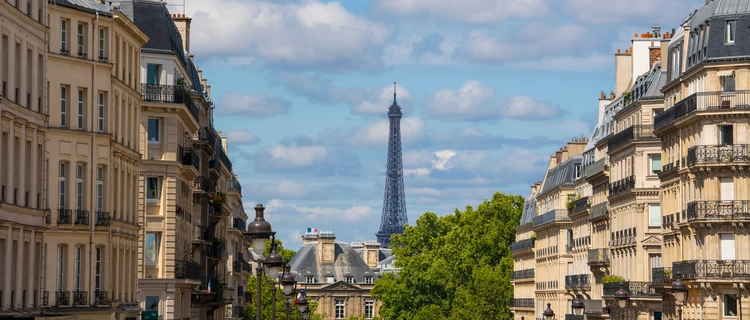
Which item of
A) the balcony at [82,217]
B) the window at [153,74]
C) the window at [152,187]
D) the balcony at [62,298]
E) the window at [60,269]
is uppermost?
the window at [153,74]

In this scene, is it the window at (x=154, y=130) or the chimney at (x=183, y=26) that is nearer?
the window at (x=154, y=130)

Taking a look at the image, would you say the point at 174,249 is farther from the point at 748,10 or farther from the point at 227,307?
the point at 227,307

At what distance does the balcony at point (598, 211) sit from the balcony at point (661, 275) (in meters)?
14.5

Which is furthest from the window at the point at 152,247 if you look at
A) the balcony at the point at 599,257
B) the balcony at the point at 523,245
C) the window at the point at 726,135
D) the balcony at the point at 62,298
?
the balcony at the point at 523,245

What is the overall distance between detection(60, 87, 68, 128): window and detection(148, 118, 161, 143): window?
15.9 meters

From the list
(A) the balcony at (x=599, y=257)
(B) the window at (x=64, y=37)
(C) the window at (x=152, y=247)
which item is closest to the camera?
(B) the window at (x=64, y=37)

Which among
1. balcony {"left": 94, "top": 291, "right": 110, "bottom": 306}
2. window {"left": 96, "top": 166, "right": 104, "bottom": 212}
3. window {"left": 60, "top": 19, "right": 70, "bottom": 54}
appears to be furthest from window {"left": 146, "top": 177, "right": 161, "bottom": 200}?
window {"left": 60, "top": 19, "right": 70, "bottom": 54}

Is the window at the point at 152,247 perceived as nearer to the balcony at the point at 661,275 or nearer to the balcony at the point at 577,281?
the balcony at the point at 661,275

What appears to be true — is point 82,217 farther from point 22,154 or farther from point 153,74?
point 153,74

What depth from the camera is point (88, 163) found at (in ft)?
168

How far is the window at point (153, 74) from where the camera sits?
66.8m

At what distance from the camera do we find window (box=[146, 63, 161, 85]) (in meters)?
66.8

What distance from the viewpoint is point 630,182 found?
86.2m

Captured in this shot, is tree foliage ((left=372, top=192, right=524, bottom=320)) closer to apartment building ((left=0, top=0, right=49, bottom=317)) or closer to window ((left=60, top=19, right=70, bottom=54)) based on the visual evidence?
window ((left=60, top=19, right=70, bottom=54))
